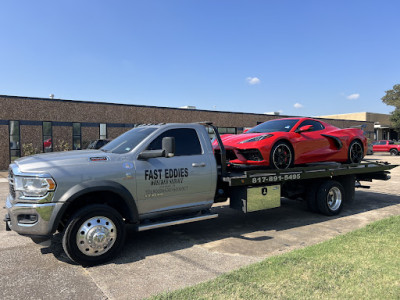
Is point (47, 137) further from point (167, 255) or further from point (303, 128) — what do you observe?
point (167, 255)

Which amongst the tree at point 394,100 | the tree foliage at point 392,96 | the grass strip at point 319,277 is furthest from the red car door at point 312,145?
the tree foliage at point 392,96

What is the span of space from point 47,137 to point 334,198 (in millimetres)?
18933

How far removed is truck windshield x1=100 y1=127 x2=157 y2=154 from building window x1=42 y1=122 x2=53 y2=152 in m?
17.4

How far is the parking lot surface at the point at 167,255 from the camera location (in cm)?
368

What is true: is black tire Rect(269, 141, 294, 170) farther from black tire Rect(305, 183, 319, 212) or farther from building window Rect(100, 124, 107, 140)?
building window Rect(100, 124, 107, 140)

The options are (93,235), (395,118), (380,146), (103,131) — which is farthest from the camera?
(395,118)

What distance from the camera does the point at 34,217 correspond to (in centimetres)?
413

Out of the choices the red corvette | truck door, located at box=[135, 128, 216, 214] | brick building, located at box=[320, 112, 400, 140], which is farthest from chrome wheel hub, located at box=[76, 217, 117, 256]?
brick building, located at box=[320, 112, 400, 140]

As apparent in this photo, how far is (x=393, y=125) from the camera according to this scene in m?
47.9

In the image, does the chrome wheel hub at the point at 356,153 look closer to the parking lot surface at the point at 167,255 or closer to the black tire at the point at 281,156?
the parking lot surface at the point at 167,255

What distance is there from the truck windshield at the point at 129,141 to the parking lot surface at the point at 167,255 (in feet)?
5.21

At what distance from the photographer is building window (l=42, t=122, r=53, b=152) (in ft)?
68.3

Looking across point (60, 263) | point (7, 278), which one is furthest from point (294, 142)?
point (7, 278)

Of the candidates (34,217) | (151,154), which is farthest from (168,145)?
(34,217)
